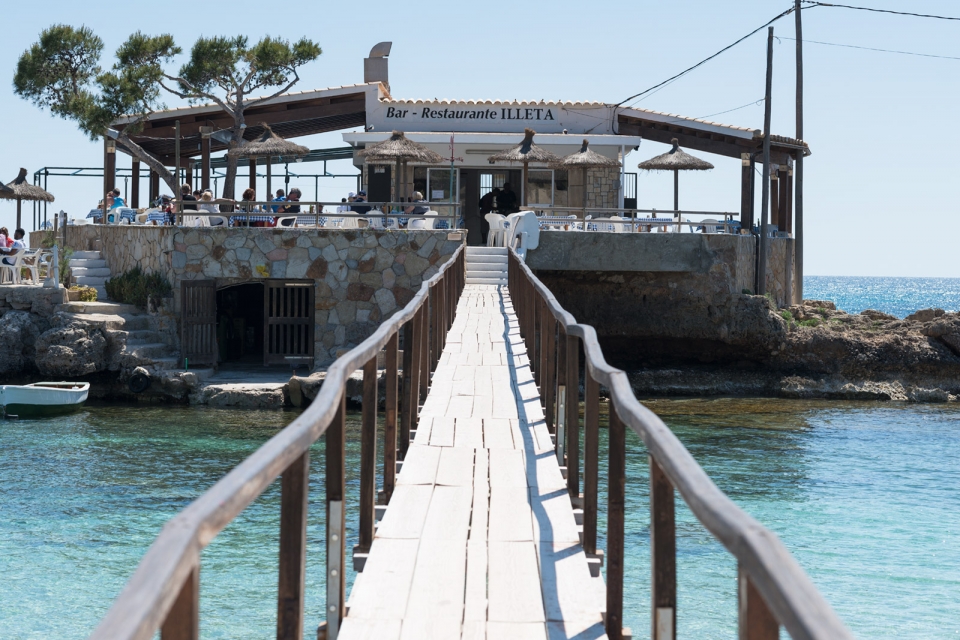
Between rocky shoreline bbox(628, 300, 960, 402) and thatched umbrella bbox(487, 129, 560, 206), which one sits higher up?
thatched umbrella bbox(487, 129, 560, 206)

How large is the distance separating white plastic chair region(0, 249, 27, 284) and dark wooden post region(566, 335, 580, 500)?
67.9ft

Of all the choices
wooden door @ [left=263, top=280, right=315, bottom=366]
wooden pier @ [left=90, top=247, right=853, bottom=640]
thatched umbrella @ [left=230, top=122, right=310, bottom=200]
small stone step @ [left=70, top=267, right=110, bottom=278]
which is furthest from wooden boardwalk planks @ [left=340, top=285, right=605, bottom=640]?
small stone step @ [left=70, top=267, right=110, bottom=278]

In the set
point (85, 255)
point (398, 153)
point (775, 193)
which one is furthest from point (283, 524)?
point (775, 193)

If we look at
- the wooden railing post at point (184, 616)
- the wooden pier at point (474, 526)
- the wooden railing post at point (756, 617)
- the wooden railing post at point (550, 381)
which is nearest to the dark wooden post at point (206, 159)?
the wooden pier at point (474, 526)

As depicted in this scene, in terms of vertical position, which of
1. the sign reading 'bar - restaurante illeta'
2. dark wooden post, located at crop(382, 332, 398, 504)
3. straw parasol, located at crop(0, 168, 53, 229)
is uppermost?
the sign reading 'bar - restaurante illeta'

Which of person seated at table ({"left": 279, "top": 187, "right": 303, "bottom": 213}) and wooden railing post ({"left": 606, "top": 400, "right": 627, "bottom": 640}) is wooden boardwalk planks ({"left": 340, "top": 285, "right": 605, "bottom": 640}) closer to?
wooden railing post ({"left": 606, "top": 400, "right": 627, "bottom": 640})

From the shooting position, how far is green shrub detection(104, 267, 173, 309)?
2167cm

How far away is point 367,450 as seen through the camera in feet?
15.6

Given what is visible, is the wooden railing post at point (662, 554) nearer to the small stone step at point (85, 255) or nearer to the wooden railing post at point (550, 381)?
the wooden railing post at point (550, 381)

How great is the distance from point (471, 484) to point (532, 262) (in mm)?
16027

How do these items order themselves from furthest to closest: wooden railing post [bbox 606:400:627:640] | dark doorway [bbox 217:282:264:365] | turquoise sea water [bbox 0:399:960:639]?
dark doorway [bbox 217:282:264:365], turquoise sea water [bbox 0:399:960:639], wooden railing post [bbox 606:400:627:640]

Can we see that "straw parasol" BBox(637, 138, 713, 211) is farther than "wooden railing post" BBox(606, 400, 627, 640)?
Yes

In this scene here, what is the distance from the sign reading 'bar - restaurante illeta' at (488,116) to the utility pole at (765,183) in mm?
Answer: 4481

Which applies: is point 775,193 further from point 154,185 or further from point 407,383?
point 407,383
